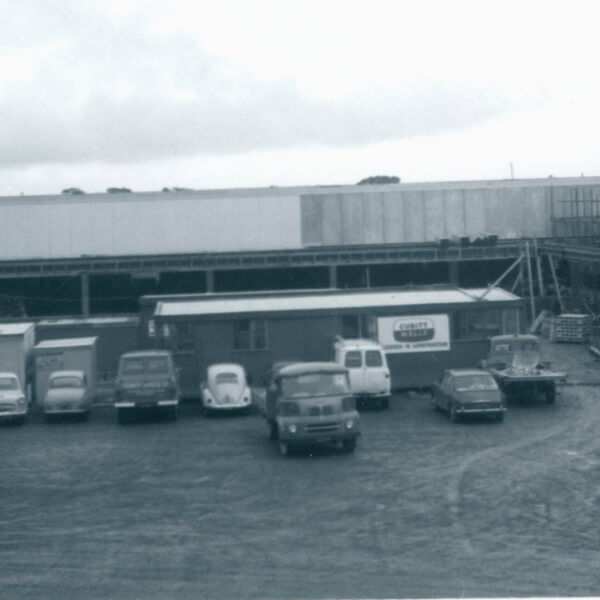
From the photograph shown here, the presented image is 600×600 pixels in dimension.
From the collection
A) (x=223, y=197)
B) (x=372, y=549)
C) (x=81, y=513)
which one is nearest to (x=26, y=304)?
(x=223, y=197)

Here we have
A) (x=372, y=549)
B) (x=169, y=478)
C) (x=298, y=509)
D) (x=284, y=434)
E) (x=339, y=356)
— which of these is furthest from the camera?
(x=339, y=356)

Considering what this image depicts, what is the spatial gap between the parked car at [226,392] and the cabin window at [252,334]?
2.99 metres

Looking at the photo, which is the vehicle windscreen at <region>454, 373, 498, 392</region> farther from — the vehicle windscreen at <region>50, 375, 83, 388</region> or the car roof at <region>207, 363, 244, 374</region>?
the vehicle windscreen at <region>50, 375, 83, 388</region>

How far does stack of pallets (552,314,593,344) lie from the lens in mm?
47938

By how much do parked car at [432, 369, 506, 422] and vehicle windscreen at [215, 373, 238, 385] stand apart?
672 centimetres

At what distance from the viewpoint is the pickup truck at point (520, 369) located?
3394cm

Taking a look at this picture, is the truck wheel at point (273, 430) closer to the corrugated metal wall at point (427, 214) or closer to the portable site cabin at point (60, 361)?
the portable site cabin at point (60, 361)

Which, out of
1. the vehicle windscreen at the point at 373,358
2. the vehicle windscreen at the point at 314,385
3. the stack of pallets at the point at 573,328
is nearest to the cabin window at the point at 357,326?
the vehicle windscreen at the point at 373,358

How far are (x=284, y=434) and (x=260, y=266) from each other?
33001mm

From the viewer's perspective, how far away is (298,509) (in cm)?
2003

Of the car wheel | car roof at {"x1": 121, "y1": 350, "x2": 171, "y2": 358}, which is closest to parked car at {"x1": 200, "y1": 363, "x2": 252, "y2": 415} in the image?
car roof at {"x1": 121, "y1": 350, "x2": 171, "y2": 358}

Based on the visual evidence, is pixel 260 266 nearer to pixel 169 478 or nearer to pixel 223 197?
pixel 223 197

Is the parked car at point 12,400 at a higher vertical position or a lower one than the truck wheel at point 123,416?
higher

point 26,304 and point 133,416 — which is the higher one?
point 26,304
